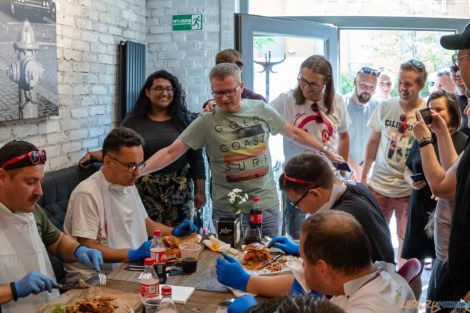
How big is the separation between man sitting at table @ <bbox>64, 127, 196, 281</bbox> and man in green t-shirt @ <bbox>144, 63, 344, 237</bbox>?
43cm

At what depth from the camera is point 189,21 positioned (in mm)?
5051

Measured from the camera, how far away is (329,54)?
5.12 meters

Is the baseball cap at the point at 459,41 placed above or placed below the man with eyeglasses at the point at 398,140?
above

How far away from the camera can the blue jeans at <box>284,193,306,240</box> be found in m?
3.52

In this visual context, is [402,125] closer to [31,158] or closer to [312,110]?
[312,110]

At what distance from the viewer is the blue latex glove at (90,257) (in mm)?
2357

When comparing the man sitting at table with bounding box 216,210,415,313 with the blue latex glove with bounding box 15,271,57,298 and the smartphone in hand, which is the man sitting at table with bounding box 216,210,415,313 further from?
the smartphone in hand

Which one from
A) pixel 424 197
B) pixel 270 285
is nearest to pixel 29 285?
pixel 270 285

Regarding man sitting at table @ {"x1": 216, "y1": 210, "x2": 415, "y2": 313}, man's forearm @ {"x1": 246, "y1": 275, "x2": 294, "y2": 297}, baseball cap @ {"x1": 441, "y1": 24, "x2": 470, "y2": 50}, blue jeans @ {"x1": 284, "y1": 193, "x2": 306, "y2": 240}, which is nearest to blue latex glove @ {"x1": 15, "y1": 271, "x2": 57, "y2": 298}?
man's forearm @ {"x1": 246, "y1": 275, "x2": 294, "y2": 297}

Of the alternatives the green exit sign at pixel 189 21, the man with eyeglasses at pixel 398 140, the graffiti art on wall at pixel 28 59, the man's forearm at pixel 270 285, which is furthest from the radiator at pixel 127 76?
the man's forearm at pixel 270 285

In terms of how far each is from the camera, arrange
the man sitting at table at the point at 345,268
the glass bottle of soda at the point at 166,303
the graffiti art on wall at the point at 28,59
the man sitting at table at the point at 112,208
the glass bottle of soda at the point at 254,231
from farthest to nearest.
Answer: the graffiti art on wall at the point at 28,59, the glass bottle of soda at the point at 254,231, the man sitting at table at the point at 112,208, the glass bottle of soda at the point at 166,303, the man sitting at table at the point at 345,268

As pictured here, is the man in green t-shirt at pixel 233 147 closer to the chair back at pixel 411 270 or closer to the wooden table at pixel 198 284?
the wooden table at pixel 198 284

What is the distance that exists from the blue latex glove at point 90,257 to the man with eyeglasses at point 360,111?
106 inches

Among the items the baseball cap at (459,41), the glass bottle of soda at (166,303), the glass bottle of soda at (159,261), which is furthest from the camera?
the glass bottle of soda at (159,261)
